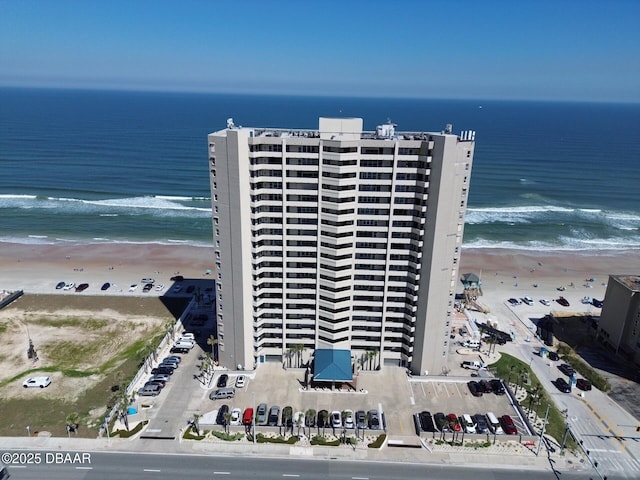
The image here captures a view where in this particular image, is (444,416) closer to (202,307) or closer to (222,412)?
(222,412)

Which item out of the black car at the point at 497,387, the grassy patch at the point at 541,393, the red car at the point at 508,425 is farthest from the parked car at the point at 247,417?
the grassy patch at the point at 541,393

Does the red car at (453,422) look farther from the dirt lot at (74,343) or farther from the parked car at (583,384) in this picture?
the dirt lot at (74,343)

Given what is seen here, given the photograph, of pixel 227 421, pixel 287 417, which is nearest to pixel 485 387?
pixel 287 417

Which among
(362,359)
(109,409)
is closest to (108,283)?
(109,409)

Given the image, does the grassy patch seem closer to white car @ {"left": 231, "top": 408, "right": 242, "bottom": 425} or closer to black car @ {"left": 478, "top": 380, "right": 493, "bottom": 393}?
→ black car @ {"left": 478, "top": 380, "right": 493, "bottom": 393}

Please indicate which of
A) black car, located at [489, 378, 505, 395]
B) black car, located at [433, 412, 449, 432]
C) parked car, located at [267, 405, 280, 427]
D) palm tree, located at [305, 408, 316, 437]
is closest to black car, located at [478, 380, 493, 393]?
black car, located at [489, 378, 505, 395]
